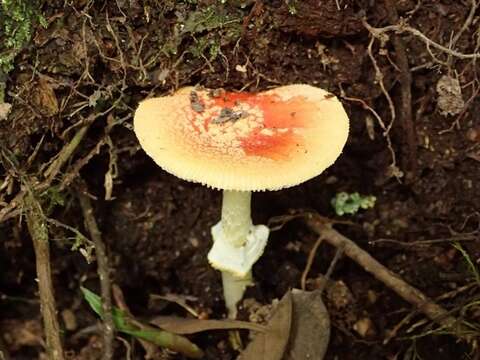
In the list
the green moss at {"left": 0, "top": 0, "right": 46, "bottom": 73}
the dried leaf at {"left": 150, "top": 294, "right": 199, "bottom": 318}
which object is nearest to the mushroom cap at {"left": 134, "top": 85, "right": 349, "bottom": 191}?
the green moss at {"left": 0, "top": 0, "right": 46, "bottom": 73}

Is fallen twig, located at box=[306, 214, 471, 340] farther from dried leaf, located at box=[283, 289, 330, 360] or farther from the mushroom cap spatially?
the mushroom cap

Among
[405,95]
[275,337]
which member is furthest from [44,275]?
[405,95]

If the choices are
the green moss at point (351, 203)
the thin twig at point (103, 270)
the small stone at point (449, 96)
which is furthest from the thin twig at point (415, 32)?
the thin twig at point (103, 270)

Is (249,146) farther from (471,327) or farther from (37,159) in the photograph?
(471,327)

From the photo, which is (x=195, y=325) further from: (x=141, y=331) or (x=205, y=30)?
(x=205, y=30)

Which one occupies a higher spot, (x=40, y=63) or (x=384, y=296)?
(x=40, y=63)

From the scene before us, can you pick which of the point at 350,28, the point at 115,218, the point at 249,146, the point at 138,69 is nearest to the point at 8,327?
the point at 115,218
